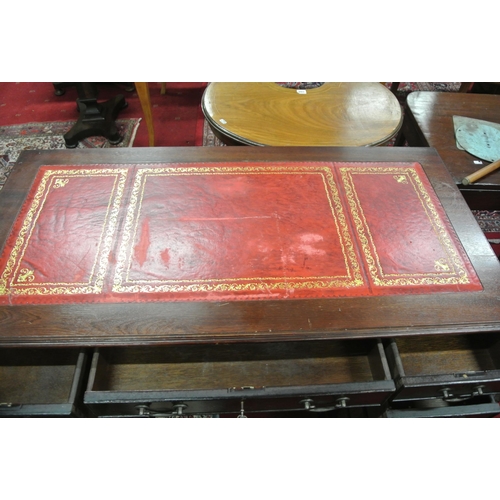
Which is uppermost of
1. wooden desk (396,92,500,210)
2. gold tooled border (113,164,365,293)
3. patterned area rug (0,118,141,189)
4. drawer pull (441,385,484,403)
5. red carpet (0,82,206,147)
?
red carpet (0,82,206,147)

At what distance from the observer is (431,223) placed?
138cm

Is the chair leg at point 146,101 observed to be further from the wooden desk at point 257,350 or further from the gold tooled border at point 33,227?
the wooden desk at point 257,350

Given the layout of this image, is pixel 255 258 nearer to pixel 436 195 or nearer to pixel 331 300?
pixel 331 300

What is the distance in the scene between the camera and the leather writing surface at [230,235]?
1.17 meters

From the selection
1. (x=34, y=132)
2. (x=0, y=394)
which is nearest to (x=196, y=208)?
(x=0, y=394)

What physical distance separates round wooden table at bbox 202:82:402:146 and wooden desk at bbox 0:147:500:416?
737mm

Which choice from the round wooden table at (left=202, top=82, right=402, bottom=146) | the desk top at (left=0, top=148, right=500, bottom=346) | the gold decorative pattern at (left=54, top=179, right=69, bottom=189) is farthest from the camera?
the round wooden table at (left=202, top=82, right=402, bottom=146)

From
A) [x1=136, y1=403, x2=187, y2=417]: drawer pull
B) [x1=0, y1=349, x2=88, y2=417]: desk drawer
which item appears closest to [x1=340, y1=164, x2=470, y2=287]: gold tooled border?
[x1=136, y1=403, x2=187, y2=417]: drawer pull

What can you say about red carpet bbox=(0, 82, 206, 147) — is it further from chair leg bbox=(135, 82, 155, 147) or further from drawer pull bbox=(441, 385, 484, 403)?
drawer pull bbox=(441, 385, 484, 403)

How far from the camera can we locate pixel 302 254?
126 centimetres

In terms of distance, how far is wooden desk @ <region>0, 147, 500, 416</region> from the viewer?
3.50 ft

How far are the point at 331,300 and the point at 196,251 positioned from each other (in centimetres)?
48

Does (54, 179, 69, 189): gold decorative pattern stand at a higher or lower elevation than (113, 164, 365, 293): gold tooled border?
higher

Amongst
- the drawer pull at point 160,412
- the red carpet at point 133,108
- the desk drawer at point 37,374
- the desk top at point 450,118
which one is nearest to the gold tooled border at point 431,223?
the desk top at point 450,118
